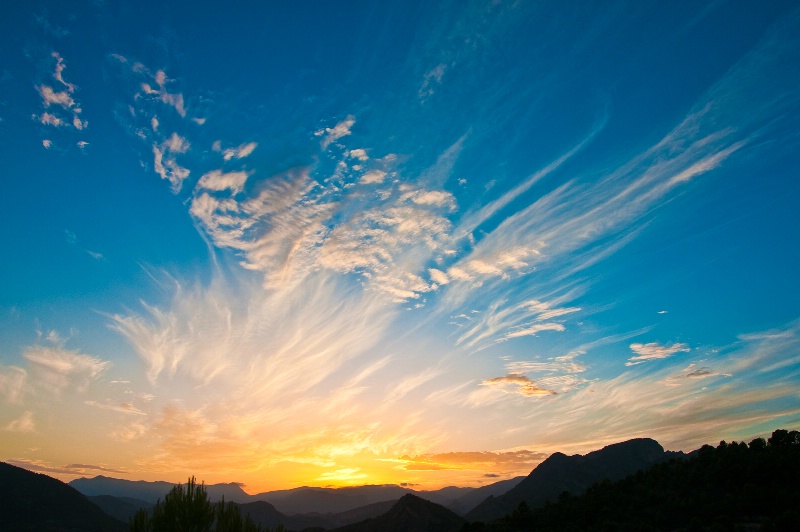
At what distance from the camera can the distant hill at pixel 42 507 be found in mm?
117062

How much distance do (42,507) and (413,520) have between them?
364ft

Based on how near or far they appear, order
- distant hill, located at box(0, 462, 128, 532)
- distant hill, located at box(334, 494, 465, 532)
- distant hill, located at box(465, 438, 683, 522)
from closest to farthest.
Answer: distant hill, located at box(0, 462, 128, 532)
distant hill, located at box(334, 494, 465, 532)
distant hill, located at box(465, 438, 683, 522)

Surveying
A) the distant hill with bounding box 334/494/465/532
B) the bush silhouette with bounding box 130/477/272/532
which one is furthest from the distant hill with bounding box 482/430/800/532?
the distant hill with bounding box 334/494/465/532

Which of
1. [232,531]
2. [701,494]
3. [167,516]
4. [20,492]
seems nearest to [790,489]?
[701,494]

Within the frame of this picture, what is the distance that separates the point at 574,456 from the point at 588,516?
177 m

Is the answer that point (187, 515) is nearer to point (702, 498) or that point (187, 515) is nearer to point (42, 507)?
point (702, 498)

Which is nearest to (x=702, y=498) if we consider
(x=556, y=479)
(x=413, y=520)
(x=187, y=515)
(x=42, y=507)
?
(x=187, y=515)

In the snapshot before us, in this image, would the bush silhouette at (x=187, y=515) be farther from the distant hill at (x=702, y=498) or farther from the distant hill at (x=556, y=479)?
the distant hill at (x=556, y=479)

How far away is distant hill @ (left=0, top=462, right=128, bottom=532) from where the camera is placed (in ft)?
384

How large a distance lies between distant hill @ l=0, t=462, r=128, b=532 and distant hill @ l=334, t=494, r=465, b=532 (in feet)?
242

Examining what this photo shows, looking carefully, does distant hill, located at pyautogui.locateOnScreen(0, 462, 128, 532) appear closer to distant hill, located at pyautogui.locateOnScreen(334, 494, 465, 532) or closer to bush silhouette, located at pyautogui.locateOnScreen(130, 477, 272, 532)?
distant hill, located at pyautogui.locateOnScreen(334, 494, 465, 532)

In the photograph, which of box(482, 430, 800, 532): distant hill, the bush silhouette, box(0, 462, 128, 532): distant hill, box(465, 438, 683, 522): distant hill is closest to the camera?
the bush silhouette

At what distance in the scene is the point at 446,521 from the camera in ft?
433

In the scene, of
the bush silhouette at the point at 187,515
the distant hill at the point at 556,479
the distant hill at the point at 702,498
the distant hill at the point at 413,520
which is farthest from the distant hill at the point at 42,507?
the distant hill at the point at 702,498
